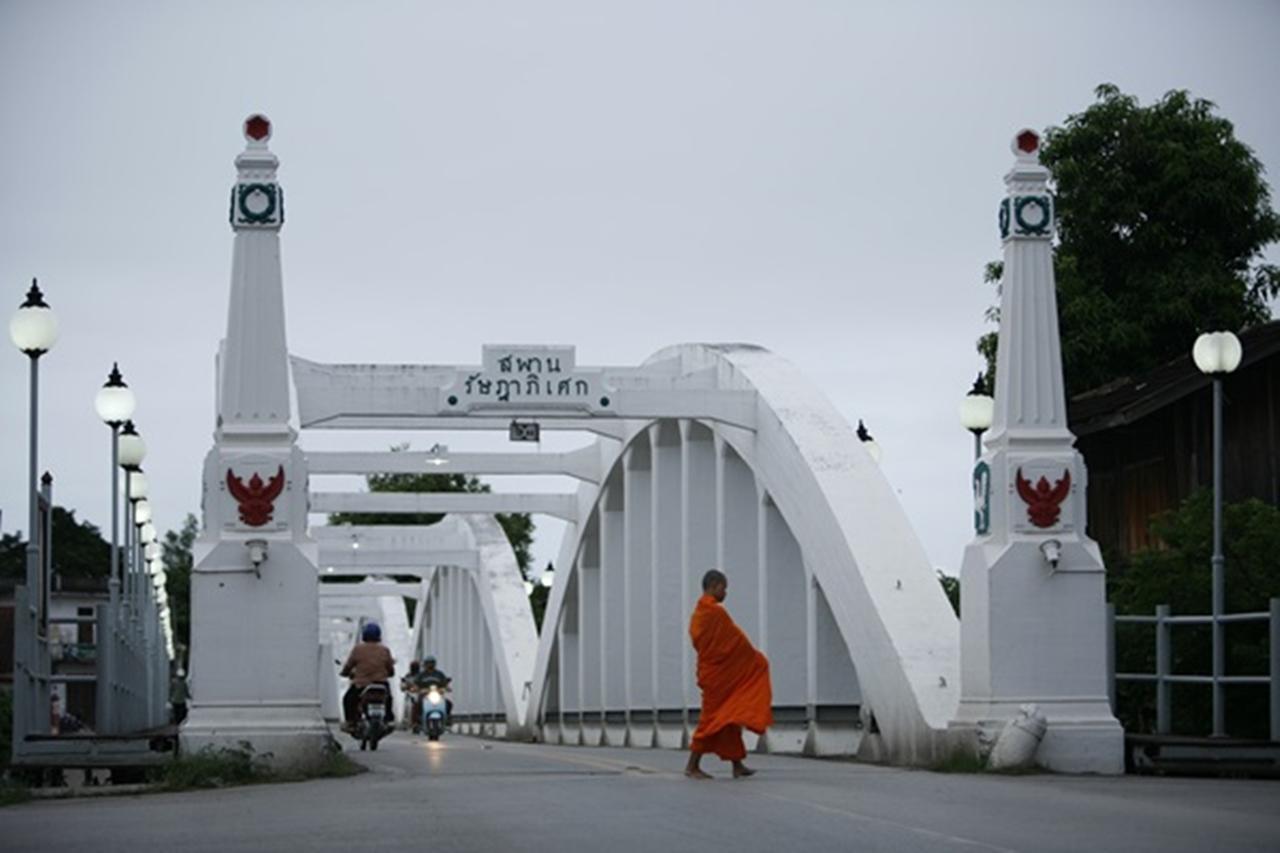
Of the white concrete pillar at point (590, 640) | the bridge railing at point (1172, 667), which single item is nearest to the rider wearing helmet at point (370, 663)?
the bridge railing at point (1172, 667)

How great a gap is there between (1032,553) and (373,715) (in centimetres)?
1061

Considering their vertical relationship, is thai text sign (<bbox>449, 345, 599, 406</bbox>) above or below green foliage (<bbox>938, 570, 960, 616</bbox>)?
above

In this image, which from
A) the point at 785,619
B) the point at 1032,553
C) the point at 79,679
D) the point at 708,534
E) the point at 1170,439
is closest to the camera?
the point at 1032,553

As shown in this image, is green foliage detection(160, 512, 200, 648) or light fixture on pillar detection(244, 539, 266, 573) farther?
green foliage detection(160, 512, 200, 648)

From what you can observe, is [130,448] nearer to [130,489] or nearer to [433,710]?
[130,489]

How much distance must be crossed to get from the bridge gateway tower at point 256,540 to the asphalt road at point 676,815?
1.19 metres

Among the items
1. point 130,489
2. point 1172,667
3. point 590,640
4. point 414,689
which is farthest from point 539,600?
point 1172,667

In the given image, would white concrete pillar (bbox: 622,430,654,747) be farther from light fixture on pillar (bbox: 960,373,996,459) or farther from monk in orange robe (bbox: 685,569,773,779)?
monk in orange robe (bbox: 685,569,773,779)

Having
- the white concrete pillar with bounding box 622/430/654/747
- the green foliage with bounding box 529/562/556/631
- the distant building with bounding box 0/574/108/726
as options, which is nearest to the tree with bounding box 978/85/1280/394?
the white concrete pillar with bounding box 622/430/654/747

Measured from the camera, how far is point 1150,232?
37594mm

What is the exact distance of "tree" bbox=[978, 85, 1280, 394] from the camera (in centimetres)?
3709

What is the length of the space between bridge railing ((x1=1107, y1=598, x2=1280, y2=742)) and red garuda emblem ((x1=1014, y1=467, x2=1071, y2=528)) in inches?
44.1

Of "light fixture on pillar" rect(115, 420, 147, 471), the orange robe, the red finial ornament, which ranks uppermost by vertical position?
the red finial ornament

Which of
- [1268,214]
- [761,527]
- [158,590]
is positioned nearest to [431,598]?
[158,590]
